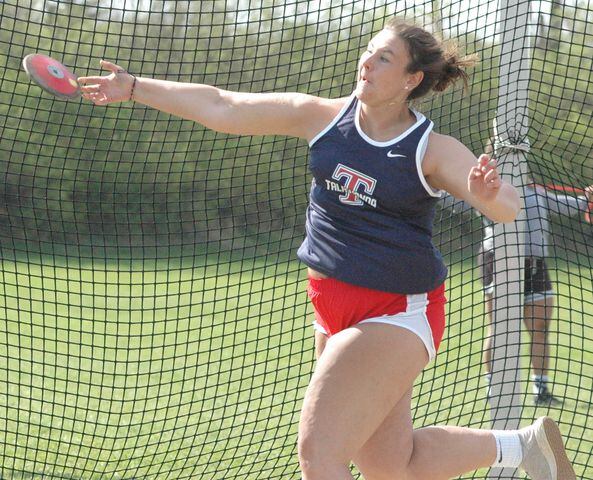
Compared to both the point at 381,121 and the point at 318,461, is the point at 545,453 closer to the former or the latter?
the point at 318,461

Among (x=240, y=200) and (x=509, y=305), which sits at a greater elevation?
(x=509, y=305)

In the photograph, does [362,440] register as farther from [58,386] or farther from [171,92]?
[58,386]

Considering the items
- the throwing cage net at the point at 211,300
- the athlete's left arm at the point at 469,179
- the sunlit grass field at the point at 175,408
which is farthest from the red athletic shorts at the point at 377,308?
the sunlit grass field at the point at 175,408

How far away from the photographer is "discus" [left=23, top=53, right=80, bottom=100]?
3.40 meters

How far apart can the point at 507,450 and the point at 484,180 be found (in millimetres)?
1336

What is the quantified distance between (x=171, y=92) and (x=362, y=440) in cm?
135

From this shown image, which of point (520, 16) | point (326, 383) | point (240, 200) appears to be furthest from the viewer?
point (240, 200)

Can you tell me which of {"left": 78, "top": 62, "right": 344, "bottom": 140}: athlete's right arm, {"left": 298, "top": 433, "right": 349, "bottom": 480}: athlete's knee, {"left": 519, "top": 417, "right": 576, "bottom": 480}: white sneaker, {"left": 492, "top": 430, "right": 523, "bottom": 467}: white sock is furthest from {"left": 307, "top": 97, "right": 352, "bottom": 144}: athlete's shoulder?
{"left": 519, "top": 417, "right": 576, "bottom": 480}: white sneaker

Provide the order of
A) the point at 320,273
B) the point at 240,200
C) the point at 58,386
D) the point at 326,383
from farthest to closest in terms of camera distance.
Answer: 1. the point at 240,200
2. the point at 58,386
3. the point at 320,273
4. the point at 326,383

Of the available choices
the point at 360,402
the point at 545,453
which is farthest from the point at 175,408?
the point at 360,402

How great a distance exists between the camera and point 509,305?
4211 mm

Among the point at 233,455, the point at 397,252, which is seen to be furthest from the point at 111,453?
the point at 397,252

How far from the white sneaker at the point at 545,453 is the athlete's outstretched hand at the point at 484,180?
1332mm

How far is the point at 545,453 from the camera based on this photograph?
3949mm
